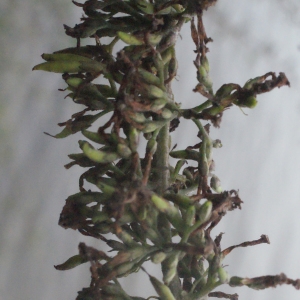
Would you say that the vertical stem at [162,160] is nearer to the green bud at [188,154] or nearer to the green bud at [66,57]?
the green bud at [188,154]

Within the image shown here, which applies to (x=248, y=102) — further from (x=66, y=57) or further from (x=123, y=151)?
(x=66, y=57)

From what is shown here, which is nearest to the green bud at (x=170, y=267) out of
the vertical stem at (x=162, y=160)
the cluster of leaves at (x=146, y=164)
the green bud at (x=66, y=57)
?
the cluster of leaves at (x=146, y=164)

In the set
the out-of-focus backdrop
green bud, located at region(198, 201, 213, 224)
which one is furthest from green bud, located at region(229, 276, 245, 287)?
the out-of-focus backdrop

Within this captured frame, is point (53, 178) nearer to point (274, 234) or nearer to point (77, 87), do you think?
point (77, 87)

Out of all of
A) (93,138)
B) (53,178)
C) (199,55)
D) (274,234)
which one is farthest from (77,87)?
(274,234)

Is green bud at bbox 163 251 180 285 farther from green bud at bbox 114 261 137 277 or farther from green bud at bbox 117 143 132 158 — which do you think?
green bud at bbox 117 143 132 158

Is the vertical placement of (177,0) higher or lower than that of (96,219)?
higher
